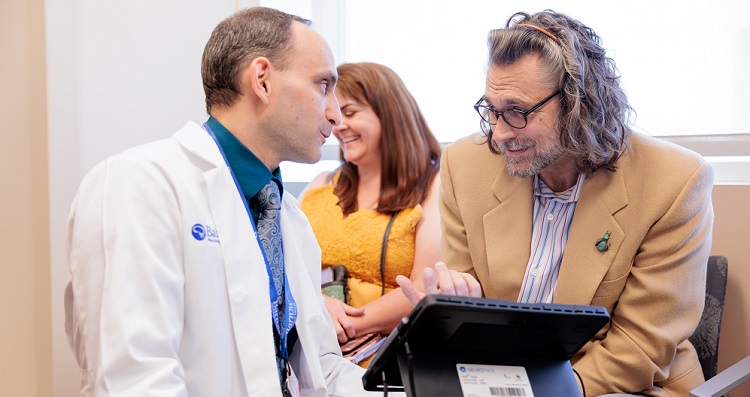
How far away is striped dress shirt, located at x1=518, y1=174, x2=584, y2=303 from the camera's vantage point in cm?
205

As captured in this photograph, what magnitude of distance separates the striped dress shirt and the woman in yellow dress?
579 millimetres

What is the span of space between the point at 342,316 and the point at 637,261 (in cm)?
100

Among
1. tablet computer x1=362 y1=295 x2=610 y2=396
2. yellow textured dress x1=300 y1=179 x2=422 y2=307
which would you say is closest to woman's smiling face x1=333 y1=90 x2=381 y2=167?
yellow textured dress x1=300 y1=179 x2=422 y2=307

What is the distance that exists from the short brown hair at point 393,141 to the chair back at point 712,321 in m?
1.00

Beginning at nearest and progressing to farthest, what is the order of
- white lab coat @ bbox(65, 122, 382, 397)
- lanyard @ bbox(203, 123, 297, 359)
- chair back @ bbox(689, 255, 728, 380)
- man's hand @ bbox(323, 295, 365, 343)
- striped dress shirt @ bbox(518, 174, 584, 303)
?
white lab coat @ bbox(65, 122, 382, 397) < lanyard @ bbox(203, 123, 297, 359) < striped dress shirt @ bbox(518, 174, 584, 303) < chair back @ bbox(689, 255, 728, 380) < man's hand @ bbox(323, 295, 365, 343)

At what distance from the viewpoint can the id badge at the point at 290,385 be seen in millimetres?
1621

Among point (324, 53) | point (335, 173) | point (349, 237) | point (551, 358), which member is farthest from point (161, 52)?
point (551, 358)

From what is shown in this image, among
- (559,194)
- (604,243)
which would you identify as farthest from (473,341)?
(559,194)

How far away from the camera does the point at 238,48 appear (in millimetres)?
1684

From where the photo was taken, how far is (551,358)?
48.8 inches

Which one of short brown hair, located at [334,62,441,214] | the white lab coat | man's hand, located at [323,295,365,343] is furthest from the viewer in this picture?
short brown hair, located at [334,62,441,214]

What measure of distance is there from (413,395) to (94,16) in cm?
258

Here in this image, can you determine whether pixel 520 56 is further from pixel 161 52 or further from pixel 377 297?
pixel 161 52

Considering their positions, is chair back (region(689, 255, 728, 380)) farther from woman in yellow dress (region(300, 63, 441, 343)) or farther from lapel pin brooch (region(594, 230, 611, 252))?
woman in yellow dress (region(300, 63, 441, 343))
